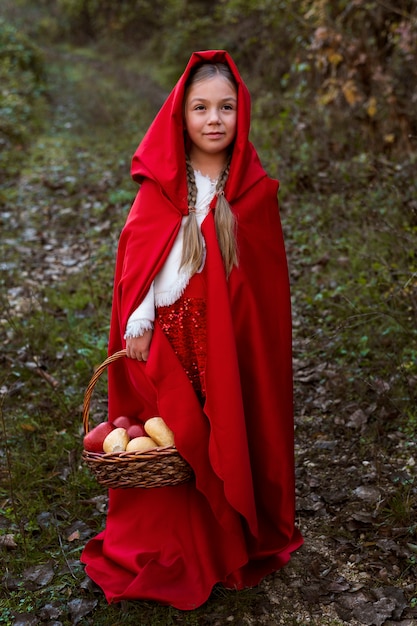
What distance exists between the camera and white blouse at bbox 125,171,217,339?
298cm

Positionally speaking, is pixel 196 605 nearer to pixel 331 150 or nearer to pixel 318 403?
pixel 318 403

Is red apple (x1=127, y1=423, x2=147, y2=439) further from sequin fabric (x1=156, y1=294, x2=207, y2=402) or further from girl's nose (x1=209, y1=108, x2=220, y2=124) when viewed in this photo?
girl's nose (x1=209, y1=108, x2=220, y2=124)

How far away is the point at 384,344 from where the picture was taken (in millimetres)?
4938

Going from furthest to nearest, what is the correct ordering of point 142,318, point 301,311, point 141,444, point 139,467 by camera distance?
point 301,311
point 142,318
point 141,444
point 139,467

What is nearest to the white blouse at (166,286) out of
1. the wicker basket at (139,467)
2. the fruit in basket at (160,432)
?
the fruit in basket at (160,432)

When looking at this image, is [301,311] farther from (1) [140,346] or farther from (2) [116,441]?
(2) [116,441]

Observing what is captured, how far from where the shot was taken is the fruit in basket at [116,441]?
9.44ft

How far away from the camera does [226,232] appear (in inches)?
116

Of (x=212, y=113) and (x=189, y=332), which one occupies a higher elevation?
(x=212, y=113)

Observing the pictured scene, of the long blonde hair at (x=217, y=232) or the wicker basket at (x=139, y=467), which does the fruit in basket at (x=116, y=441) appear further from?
the long blonde hair at (x=217, y=232)

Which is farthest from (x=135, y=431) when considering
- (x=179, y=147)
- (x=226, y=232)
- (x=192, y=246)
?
(x=179, y=147)

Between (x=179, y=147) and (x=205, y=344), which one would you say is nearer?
(x=179, y=147)

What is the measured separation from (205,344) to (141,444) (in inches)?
20.5

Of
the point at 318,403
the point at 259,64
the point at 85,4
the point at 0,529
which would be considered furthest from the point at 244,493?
the point at 85,4
